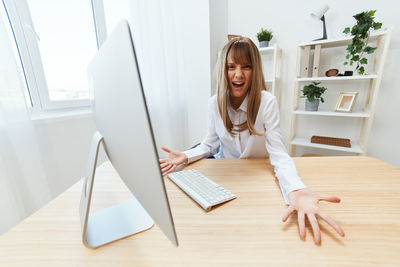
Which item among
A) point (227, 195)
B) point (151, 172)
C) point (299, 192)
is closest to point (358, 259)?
point (299, 192)

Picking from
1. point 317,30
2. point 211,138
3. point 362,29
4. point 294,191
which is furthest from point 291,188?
point 317,30

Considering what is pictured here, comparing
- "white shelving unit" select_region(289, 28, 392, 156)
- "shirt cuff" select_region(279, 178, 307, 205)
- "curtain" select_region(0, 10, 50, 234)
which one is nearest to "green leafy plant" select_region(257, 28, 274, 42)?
"white shelving unit" select_region(289, 28, 392, 156)

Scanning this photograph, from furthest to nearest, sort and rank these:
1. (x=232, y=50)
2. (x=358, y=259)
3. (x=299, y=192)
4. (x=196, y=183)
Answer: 1. (x=232, y=50)
2. (x=196, y=183)
3. (x=299, y=192)
4. (x=358, y=259)

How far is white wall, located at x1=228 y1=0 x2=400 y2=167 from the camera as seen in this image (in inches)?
66.2

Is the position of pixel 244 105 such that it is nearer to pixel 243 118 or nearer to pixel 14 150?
pixel 243 118

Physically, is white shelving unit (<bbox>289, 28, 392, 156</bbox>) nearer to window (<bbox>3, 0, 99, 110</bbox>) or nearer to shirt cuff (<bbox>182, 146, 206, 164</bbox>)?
shirt cuff (<bbox>182, 146, 206, 164</bbox>)

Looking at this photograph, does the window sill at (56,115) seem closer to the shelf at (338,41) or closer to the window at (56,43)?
the window at (56,43)

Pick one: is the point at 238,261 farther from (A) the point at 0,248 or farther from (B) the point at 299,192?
(A) the point at 0,248

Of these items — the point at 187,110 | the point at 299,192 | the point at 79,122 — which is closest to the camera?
the point at 299,192

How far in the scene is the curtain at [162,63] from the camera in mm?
1550

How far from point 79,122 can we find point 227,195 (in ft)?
3.65

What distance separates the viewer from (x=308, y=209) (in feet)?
1.53

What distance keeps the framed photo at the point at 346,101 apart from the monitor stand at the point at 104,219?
201cm

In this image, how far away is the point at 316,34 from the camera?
6.24ft
